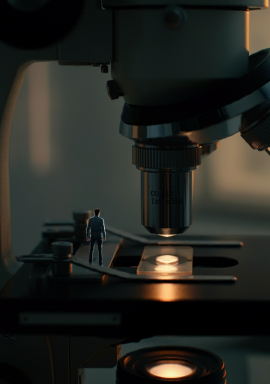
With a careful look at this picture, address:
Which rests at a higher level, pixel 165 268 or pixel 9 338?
pixel 165 268

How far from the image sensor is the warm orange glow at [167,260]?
3.52ft

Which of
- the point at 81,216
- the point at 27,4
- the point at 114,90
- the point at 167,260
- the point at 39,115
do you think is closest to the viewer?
the point at 27,4

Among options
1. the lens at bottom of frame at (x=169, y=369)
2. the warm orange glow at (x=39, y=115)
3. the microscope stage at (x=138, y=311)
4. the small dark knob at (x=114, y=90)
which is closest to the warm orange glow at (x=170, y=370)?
the lens at bottom of frame at (x=169, y=369)

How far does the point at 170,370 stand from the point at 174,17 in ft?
1.80

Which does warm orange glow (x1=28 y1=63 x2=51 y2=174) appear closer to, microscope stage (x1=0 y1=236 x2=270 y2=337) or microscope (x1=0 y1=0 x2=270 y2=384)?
microscope (x1=0 y1=0 x2=270 y2=384)

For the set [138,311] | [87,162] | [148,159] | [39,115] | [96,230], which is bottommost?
[138,311]

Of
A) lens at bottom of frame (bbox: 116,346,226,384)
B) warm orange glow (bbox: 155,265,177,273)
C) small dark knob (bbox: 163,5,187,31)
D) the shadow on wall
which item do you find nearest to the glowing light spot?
warm orange glow (bbox: 155,265,177,273)

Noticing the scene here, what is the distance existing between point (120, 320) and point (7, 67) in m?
0.43

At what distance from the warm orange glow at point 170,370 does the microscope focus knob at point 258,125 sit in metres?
0.38

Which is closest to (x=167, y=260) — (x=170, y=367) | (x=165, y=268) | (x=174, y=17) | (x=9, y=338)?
(x=165, y=268)

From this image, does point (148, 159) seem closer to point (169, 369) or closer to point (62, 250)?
point (62, 250)

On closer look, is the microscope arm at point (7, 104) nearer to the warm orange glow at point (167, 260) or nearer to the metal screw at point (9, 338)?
the metal screw at point (9, 338)

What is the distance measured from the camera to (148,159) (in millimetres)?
949

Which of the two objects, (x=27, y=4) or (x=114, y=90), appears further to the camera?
(x=114, y=90)
